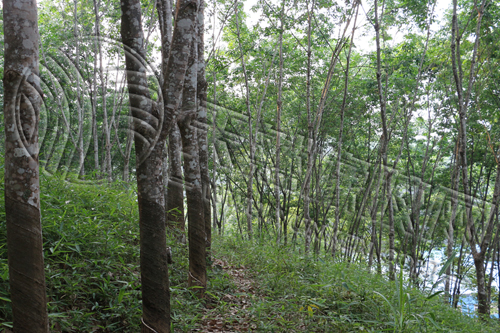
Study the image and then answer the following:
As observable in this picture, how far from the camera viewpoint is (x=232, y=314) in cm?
341

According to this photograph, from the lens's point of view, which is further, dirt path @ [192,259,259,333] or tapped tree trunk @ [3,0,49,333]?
dirt path @ [192,259,259,333]

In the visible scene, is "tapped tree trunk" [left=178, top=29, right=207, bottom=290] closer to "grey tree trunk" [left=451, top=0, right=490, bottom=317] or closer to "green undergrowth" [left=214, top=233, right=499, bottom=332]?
"green undergrowth" [left=214, top=233, right=499, bottom=332]

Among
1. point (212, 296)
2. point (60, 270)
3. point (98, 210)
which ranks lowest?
point (212, 296)

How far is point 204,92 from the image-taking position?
4039 mm

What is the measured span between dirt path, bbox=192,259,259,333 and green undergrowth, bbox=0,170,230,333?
13 centimetres

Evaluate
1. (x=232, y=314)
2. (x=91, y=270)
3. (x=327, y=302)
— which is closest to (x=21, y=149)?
(x=91, y=270)

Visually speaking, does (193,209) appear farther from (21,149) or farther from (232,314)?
(21,149)

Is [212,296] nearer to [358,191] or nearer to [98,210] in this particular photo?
[98,210]

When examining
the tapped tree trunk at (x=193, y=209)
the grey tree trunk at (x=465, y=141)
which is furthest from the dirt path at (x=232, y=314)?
the grey tree trunk at (x=465, y=141)

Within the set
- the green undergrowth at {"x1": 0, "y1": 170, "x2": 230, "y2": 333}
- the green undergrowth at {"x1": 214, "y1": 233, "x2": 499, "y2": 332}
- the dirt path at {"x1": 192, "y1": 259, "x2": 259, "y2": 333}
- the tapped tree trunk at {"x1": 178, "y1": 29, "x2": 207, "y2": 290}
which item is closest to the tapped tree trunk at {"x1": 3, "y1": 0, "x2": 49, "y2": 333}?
the green undergrowth at {"x1": 0, "y1": 170, "x2": 230, "y2": 333}

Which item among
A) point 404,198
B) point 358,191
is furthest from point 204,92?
point 404,198

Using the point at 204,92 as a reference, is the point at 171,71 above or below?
below

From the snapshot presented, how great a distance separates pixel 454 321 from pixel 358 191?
8.91 meters

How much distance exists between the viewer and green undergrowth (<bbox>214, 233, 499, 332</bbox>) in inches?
122
